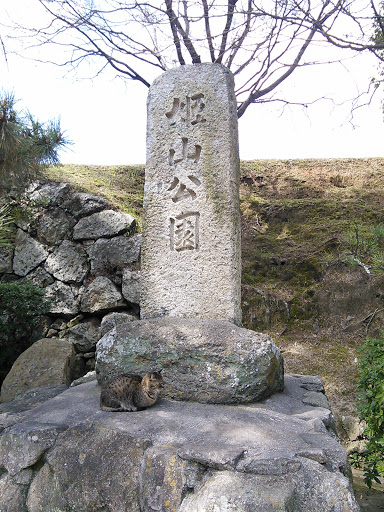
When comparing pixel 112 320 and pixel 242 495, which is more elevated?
pixel 242 495

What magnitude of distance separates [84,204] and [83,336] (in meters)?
2.30

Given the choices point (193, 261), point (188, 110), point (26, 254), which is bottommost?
point (26, 254)

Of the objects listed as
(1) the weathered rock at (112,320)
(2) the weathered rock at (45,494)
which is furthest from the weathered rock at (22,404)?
(1) the weathered rock at (112,320)

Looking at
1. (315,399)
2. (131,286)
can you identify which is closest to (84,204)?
(131,286)

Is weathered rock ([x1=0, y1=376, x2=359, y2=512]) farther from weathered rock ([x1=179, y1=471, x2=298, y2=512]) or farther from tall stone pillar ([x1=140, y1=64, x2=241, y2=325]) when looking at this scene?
tall stone pillar ([x1=140, y1=64, x2=241, y2=325])

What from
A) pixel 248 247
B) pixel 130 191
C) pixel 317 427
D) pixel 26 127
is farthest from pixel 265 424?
pixel 130 191

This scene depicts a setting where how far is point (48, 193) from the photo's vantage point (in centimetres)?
782

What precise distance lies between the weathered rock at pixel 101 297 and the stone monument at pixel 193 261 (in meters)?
3.40

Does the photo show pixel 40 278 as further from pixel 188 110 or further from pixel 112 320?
pixel 188 110

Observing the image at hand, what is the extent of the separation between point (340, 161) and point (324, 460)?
8.26 metres

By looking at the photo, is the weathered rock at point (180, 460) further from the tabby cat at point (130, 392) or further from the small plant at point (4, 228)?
the small plant at point (4, 228)

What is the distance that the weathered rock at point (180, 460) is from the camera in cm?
190

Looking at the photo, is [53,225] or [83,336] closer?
[83,336]

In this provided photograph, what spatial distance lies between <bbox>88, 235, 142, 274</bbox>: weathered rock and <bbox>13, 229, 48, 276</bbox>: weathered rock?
0.87 meters
